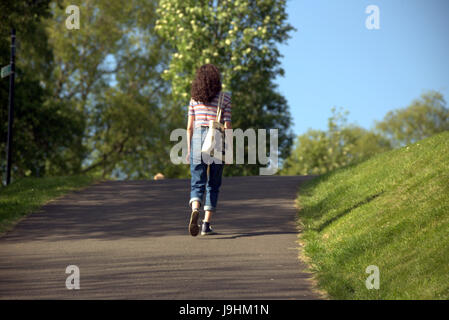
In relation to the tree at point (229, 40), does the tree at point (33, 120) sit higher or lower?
lower

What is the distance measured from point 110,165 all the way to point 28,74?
12.6m

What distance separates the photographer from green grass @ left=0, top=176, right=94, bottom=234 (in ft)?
36.7

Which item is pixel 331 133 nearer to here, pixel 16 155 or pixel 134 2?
pixel 134 2

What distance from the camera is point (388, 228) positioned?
7922 millimetres

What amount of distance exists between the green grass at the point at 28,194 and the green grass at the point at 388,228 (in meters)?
4.82

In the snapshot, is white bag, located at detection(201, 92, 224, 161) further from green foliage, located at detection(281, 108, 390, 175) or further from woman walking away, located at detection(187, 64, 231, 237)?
green foliage, located at detection(281, 108, 390, 175)

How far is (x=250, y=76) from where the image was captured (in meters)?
33.8

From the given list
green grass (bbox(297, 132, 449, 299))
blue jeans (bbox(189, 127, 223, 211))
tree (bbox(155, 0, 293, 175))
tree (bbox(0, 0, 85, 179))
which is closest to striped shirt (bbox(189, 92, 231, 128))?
blue jeans (bbox(189, 127, 223, 211))

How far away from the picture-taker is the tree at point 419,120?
71.4 m

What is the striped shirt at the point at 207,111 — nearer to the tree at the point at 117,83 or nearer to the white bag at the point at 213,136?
the white bag at the point at 213,136

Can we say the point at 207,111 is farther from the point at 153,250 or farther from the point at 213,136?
the point at 153,250

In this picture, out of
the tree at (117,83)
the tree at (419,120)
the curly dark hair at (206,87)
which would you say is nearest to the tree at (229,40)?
the tree at (117,83)

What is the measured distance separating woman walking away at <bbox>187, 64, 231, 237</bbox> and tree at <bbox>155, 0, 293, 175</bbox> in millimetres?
21076

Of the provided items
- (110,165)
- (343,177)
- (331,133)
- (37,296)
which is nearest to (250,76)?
(110,165)
